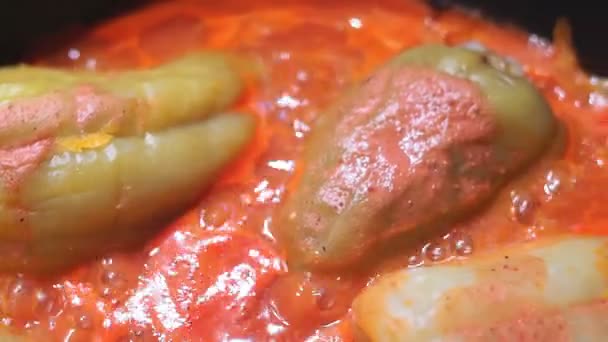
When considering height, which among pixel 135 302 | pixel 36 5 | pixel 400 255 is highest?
pixel 36 5

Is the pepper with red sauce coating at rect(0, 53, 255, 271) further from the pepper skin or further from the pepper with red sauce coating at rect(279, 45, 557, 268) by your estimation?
the pepper skin

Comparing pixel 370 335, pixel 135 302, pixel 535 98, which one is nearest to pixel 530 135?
pixel 535 98

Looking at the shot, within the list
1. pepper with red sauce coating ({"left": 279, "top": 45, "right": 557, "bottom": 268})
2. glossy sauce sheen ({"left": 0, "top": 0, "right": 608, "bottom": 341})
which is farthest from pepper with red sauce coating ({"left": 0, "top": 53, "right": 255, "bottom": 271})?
pepper with red sauce coating ({"left": 279, "top": 45, "right": 557, "bottom": 268})

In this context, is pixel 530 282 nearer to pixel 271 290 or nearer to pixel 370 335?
pixel 370 335

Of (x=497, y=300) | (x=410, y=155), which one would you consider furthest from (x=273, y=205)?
(x=497, y=300)

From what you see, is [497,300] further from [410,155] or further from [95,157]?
[95,157]
